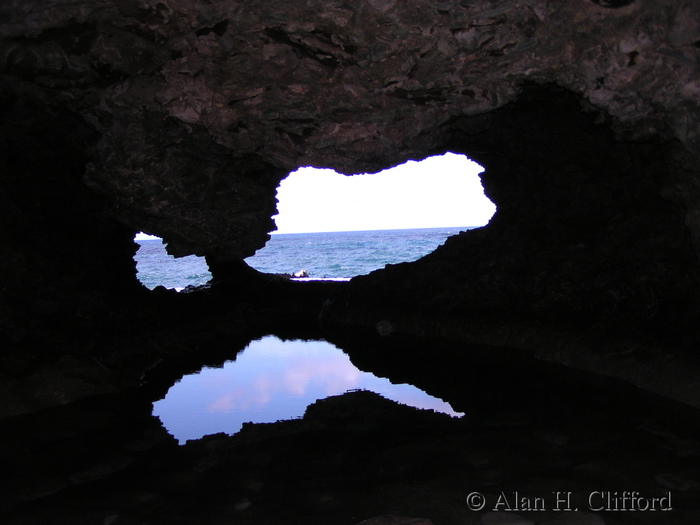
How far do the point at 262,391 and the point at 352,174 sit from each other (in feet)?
9.88

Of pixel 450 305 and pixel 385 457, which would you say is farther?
pixel 450 305

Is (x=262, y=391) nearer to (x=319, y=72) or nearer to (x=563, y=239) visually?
(x=319, y=72)

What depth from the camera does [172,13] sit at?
455cm

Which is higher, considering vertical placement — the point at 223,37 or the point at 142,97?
the point at 223,37

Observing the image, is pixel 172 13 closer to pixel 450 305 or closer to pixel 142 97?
A: pixel 142 97

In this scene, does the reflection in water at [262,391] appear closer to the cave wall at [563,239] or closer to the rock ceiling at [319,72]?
the rock ceiling at [319,72]

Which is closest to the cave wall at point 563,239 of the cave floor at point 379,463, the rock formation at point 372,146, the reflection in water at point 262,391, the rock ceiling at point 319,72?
the rock formation at point 372,146

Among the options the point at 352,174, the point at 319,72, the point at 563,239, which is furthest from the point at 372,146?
the point at 563,239

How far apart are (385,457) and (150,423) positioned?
2504mm

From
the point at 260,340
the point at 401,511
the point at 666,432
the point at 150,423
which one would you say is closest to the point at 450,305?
the point at 260,340

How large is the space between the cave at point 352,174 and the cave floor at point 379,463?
0.03 m

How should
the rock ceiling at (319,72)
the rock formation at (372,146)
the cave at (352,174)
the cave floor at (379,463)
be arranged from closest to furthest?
the cave floor at (379,463), the cave at (352,174), the rock ceiling at (319,72), the rock formation at (372,146)

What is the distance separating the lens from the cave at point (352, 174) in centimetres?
368

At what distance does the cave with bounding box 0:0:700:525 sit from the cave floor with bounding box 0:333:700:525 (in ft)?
0.09
